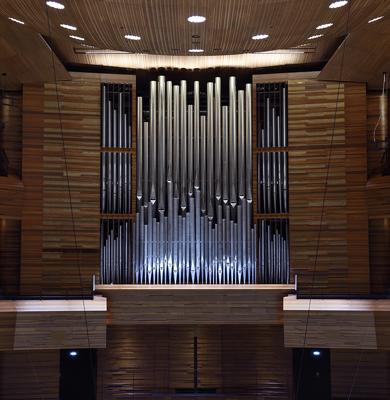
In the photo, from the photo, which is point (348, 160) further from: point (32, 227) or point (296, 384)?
point (32, 227)

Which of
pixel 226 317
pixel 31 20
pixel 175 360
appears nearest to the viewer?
pixel 31 20

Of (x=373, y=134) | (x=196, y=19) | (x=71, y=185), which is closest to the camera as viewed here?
(x=196, y=19)

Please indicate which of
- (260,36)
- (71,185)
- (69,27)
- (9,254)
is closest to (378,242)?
(260,36)

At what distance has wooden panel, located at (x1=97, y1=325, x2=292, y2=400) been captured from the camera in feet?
35.0

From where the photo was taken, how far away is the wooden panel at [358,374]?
10453mm

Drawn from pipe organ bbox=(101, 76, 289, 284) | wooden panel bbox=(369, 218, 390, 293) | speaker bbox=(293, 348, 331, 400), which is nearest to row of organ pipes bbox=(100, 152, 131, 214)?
pipe organ bbox=(101, 76, 289, 284)

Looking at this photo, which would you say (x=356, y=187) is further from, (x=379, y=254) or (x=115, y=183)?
(x=115, y=183)

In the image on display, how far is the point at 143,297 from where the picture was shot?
9.51 m

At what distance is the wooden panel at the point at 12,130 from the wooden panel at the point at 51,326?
2300mm

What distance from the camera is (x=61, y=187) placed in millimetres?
10203

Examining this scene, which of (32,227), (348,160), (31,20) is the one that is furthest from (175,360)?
(31,20)

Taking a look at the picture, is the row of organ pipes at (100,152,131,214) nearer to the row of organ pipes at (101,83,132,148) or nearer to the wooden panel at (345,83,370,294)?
the row of organ pipes at (101,83,132,148)

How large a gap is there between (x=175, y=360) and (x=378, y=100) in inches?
198

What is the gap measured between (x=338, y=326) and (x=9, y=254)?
15.9ft
